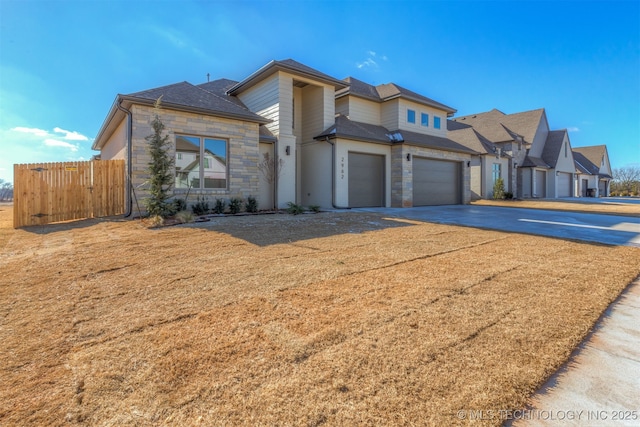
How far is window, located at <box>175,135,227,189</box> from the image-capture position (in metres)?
9.87

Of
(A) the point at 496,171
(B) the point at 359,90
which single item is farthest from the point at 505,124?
(B) the point at 359,90

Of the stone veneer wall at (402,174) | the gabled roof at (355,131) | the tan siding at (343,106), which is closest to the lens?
the gabled roof at (355,131)

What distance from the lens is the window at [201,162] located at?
987cm

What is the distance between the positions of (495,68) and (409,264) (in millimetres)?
19398

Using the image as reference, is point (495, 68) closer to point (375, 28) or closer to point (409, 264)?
point (375, 28)

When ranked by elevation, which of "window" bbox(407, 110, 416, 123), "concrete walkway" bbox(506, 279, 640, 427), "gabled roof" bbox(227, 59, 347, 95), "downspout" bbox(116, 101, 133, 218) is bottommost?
"concrete walkway" bbox(506, 279, 640, 427)

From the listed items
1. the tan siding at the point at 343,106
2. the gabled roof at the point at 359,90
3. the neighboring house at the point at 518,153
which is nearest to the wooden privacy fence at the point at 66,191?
the tan siding at the point at 343,106

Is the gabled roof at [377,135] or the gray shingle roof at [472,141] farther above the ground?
the gray shingle roof at [472,141]

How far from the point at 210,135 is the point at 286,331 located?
9173mm

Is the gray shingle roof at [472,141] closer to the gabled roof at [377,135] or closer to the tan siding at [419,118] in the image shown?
the tan siding at [419,118]

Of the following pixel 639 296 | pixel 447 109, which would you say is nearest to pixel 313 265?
pixel 639 296

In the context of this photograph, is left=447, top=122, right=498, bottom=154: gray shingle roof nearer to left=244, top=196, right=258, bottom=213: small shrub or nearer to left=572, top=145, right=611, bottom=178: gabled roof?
left=244, top=196, right=258, bottom=213: small shrub

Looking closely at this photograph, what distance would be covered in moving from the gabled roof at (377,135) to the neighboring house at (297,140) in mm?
64

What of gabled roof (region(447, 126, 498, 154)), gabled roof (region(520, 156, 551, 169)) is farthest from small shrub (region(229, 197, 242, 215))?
gabled roof (region(520, 156, 551, 169))
